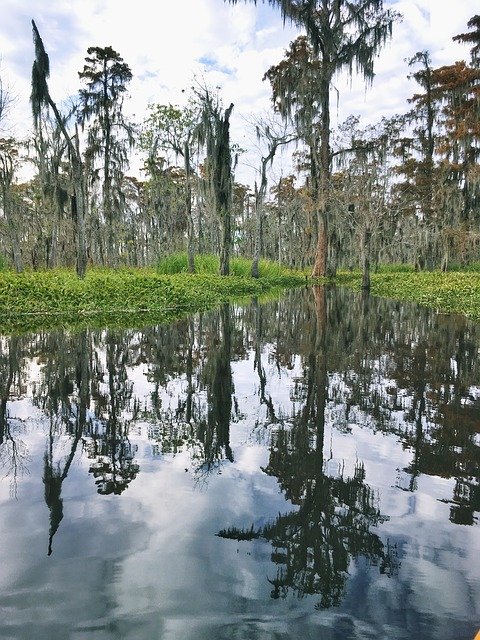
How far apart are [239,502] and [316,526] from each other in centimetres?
59

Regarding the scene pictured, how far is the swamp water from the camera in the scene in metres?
2.26

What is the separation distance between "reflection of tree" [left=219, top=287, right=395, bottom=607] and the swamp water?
0.04 feet

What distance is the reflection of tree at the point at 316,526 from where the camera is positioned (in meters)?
2.52

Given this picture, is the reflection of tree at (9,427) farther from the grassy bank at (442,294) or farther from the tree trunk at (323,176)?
the tree trunk at (323,176)

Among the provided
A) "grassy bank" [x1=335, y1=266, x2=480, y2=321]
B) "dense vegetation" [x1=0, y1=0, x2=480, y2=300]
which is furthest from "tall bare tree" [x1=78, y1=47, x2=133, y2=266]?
"grassy bank" [x1=335, y1=266, x2=480, y2=321]

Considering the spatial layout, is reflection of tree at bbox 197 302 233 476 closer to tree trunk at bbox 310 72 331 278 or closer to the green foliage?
the green foliage

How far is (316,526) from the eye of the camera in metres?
2.98

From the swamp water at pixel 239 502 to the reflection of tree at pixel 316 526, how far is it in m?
0.01

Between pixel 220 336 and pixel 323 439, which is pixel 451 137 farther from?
pixel 323 439

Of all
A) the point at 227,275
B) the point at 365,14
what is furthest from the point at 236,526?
the point at 365,14

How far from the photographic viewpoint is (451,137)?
29906mm

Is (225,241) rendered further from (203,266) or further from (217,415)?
(217,415)

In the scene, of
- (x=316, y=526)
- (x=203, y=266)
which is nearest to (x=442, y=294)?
(x=203, y=266)

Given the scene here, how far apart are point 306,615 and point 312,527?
0.75 metres
